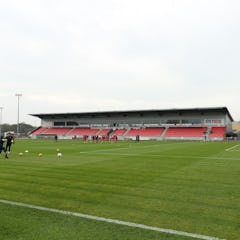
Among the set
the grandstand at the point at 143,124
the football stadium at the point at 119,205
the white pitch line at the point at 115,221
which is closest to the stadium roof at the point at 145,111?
the grandstand at the point at 143,124

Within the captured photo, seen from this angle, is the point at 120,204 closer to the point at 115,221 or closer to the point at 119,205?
the point at 119,205

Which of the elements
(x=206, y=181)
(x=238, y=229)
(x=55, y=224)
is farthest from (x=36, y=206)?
(x=206, y=181)

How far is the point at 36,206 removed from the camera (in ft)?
26.1

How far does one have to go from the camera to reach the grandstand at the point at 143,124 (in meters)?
93.1

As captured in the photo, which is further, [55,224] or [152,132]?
[152,132]

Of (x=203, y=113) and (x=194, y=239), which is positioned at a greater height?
(x=203, y=113)

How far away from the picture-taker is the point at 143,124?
105m

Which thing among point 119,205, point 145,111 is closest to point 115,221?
point 119,205

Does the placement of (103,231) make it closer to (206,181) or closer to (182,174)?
(206,181)

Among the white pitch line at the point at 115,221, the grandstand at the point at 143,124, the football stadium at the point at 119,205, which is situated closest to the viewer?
the white pitch line at the point at 115,221

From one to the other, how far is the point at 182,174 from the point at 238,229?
787 centimetres

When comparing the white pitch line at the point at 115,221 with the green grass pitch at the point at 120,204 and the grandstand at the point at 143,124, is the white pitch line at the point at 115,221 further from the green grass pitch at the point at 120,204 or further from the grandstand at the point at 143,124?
the grandstand at the point at 143,124

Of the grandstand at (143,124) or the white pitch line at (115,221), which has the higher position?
the grandstand at (143,124)

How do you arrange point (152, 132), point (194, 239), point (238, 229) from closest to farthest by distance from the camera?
point (194, 239) → point (238, 229) → point (152, 132)
